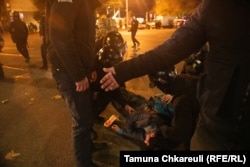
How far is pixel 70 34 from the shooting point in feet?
9.77

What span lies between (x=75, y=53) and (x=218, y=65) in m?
1.57

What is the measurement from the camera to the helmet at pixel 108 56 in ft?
14.9

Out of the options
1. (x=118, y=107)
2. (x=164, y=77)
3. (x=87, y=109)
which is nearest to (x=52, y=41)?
(x=87, y=109)

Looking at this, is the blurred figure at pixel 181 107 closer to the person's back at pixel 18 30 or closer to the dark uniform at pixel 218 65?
the dark uniform at pixel 218 65

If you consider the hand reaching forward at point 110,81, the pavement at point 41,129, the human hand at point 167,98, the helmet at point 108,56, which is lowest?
the pavement at point 41,129

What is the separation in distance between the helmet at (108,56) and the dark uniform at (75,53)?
41.9 inches

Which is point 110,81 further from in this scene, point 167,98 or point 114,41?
point 114,41

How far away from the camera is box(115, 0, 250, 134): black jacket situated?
1.76 metres

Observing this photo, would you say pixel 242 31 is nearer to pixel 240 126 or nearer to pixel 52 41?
pixel 240 126

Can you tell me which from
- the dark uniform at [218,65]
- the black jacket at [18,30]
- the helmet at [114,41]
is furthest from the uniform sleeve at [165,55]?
the black jacket at [18,30]

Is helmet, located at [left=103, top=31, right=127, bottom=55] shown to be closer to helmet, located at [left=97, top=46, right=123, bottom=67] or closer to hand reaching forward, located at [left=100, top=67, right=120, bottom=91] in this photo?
helmet, located at [left=97, top=46, right=123, bottom=67]

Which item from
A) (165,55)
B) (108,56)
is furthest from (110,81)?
(108,56)

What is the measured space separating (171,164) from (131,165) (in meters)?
0.31

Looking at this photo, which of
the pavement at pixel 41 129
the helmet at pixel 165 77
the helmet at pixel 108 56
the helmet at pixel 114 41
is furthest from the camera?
the helmet at pixel 114 41
